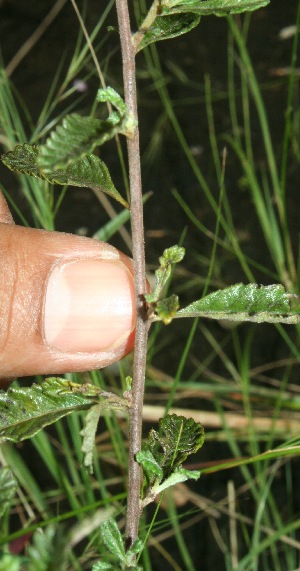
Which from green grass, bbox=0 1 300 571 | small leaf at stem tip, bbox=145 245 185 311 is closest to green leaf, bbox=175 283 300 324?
small leaf at stem tip, bbox=145 245 185 311

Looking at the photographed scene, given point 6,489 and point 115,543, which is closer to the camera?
point 6,489

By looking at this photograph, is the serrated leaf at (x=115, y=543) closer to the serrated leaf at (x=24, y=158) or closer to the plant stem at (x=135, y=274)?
the plant stem at (x=135, y=274)

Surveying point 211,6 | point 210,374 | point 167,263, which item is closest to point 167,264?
point 167,263

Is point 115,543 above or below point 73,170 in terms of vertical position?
below

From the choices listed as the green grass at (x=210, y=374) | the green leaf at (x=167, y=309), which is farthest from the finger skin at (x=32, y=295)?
the green leaf at (x=167, y=309)

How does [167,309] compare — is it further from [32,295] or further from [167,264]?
[32,295]

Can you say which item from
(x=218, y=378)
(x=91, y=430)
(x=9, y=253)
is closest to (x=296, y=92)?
(x=218, y=378)
